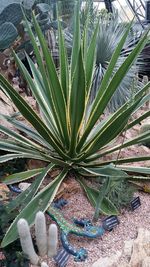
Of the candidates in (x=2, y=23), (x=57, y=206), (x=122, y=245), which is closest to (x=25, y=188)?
(x=57, y=206)

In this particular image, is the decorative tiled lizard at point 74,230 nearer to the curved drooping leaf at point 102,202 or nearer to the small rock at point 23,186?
the curved drooping leaf at point 102,202

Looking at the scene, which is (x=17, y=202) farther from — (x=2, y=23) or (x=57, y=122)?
(x=2, y=23)

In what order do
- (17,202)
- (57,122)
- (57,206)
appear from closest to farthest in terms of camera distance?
(17,202)
(57,206)
(57,122)

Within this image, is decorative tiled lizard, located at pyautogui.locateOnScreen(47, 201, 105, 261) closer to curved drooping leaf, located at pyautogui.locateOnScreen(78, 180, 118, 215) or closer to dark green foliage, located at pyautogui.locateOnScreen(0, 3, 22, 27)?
curved drooping leaf, located at pyautogui.locateOnScreen(78, 180, 118, 215)

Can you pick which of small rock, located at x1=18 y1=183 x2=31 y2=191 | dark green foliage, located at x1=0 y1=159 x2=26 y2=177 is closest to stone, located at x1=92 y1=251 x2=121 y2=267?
small rock, located at x1=18 y1=183 x2=31 y2=191

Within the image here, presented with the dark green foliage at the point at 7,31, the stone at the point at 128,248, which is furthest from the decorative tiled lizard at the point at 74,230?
the dark green foliage at the point at 7,31
